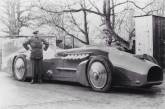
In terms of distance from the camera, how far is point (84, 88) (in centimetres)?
834

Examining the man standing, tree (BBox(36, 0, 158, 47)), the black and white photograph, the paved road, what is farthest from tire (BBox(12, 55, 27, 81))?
tree (BBox(36, 0, 158, 47))

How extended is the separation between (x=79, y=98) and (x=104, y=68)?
1.06 metres

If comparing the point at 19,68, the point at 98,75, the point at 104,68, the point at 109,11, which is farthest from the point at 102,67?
the point at 109,11

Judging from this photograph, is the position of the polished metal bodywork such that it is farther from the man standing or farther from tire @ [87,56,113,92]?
the man standing

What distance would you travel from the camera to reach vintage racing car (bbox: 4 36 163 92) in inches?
284

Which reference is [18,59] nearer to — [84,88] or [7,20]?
[84,88]

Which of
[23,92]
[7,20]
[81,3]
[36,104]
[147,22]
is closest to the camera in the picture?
[36,104]

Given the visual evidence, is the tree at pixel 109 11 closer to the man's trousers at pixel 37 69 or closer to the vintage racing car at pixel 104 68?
the man's trousers at pixel 37 69

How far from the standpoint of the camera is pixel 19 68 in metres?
10.2

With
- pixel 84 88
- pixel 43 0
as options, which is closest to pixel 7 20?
pixel 43 0

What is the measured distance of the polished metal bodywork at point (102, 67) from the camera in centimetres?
718

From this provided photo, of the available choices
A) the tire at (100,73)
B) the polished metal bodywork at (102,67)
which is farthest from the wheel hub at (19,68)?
the tire at (100,73)

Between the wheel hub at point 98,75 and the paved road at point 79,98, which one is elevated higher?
the wheel hub at point 98,75

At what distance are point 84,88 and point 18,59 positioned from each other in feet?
9.11
